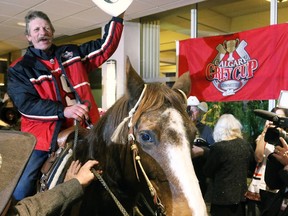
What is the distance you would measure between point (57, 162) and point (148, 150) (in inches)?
23.0

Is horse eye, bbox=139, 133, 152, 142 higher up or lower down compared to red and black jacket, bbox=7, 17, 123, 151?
lower down

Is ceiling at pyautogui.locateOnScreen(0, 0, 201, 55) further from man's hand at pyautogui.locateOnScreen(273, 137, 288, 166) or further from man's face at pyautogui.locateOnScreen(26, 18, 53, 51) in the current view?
man's hand at pyautogui.locateOnScreen(273, 137, 288, 166)

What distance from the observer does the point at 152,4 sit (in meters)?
5.55

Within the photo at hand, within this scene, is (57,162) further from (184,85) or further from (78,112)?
(184,85)

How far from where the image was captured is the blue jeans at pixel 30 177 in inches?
75.6

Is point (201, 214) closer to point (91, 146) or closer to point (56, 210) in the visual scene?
point (56, 210)

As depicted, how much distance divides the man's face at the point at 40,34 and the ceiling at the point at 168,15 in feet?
11.4

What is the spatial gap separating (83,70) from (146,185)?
97 centimetres

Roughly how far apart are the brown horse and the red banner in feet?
10.0

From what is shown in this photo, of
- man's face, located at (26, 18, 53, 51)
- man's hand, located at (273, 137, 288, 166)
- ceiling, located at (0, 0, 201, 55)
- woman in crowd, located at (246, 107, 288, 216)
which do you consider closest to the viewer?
man's face, located at (26, 18, 53, 51)

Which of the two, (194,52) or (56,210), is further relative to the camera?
(194,52)

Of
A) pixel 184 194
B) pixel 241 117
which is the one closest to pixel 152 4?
pixel 241 117

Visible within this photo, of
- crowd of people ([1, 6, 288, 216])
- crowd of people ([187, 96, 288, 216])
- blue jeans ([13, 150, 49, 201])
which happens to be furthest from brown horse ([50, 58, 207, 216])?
crowd of people ([187, 96, 288, 216])

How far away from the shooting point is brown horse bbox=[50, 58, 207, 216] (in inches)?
52.5
